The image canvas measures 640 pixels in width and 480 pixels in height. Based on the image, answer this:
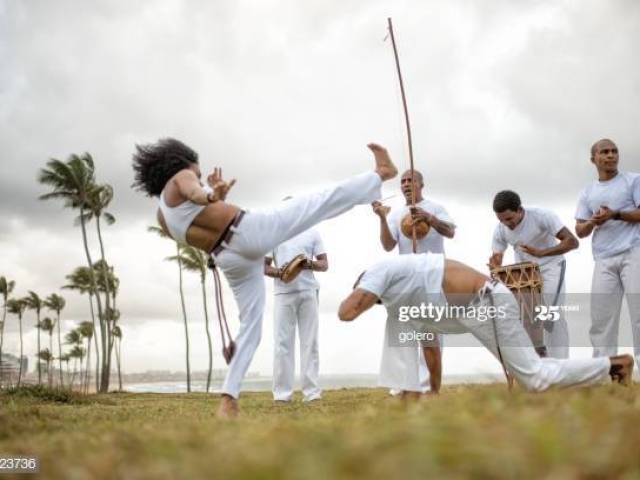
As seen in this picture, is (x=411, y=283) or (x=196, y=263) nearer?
(x=411, y=283)

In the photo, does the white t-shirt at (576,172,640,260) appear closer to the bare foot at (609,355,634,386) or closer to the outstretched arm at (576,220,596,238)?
the outstretched arm at (576,220,596,238)

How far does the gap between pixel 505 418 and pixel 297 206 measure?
3.23m

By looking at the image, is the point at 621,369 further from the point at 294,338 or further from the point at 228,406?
the point at 294,338

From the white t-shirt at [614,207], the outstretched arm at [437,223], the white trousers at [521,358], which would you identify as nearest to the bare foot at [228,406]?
the white trousers at [521,358]

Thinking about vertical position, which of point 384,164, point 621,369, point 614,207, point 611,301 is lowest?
point 621,369

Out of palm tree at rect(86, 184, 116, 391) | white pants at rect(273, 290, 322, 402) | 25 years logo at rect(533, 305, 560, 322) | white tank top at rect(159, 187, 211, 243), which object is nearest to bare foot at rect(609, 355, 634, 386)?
25 years logo at rect(533, 305, 560, 322)

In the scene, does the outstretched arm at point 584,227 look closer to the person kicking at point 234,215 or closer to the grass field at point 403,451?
the person kicking at point 234,215

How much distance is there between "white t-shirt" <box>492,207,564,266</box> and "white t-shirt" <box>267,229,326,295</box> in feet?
9.56

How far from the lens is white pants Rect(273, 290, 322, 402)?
9.64 meters

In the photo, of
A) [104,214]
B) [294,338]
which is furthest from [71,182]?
[294,338]

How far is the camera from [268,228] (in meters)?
5.45

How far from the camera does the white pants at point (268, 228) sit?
5.44 m

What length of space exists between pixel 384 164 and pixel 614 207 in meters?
3.43

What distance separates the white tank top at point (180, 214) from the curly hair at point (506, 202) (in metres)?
3.61
